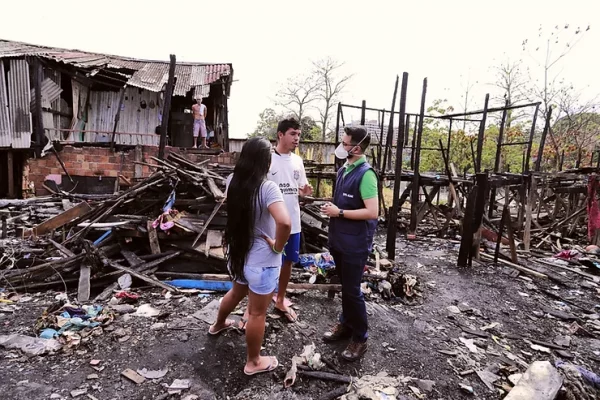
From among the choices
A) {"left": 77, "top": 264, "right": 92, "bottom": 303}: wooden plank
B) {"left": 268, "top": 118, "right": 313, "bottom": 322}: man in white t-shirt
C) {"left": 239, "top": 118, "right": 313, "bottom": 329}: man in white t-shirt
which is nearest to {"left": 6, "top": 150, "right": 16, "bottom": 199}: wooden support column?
{"left": 77, "top": 264, "right": 92, "bottom": 303}: wooden plank

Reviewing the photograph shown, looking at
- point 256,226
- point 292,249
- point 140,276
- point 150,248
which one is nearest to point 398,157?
point 292,249

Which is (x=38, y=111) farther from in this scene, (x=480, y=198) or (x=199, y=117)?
(x=480, y=198)

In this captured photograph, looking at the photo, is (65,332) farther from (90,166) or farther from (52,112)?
(52,112)

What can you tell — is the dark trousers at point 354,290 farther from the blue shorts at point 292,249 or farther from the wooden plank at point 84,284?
the wooden plank at point 84,284

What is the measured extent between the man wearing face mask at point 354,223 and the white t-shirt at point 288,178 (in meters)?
0.43

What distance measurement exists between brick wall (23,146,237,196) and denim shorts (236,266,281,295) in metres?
8.38

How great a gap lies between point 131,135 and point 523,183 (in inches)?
482

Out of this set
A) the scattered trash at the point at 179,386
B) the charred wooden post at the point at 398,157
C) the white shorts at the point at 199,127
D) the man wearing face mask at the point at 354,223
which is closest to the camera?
the scattered trash at the point at 179,386

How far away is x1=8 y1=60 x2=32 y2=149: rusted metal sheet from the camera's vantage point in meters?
10.1

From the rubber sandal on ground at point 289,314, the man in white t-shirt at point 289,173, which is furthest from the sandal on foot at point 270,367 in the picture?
the man in white t-shirt at point 289,173

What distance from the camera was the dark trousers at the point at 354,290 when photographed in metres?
2.68

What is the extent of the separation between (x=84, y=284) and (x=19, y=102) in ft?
31.7

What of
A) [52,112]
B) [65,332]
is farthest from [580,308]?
[52,112]

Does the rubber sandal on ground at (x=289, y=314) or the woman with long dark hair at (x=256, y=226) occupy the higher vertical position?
the woman with long dark hair at (x=256, y=226)
